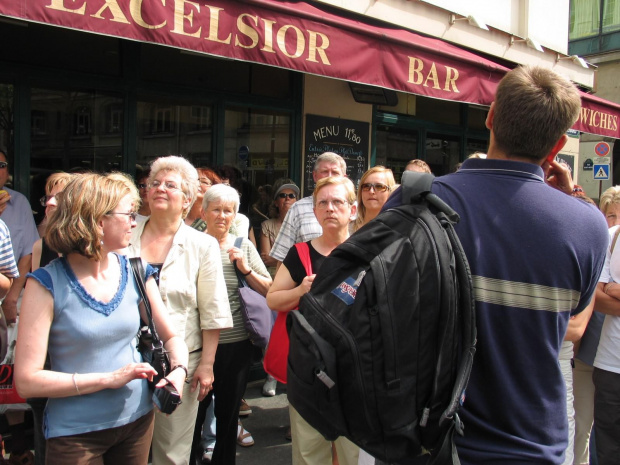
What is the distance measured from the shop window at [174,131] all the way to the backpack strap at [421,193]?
12.9 ft

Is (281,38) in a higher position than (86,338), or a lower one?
higher

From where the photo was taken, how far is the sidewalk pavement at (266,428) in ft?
12.9

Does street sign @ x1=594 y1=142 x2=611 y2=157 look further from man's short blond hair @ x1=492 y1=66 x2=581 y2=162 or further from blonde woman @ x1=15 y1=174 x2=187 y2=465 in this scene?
blonde woman @ x1=15 y1=174 x2=187 y2=465

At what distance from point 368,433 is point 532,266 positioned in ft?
1.88

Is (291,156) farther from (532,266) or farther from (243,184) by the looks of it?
(532,266)

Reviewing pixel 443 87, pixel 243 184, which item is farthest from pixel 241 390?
pixel 443 87

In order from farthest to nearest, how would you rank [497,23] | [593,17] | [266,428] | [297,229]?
[593,17], [497,23], [266,428], [297,229]

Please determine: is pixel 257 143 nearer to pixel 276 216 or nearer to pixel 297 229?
pixel 276 216

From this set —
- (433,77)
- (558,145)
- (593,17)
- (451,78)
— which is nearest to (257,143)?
(433,77)

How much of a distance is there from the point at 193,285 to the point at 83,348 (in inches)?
33.1

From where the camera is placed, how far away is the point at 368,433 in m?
1.26

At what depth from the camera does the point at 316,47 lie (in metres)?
3.94

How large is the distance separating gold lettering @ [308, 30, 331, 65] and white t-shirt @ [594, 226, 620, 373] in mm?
2258

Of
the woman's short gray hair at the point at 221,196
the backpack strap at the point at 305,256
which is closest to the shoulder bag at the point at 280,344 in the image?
the backpack strap at the point at 305,256
